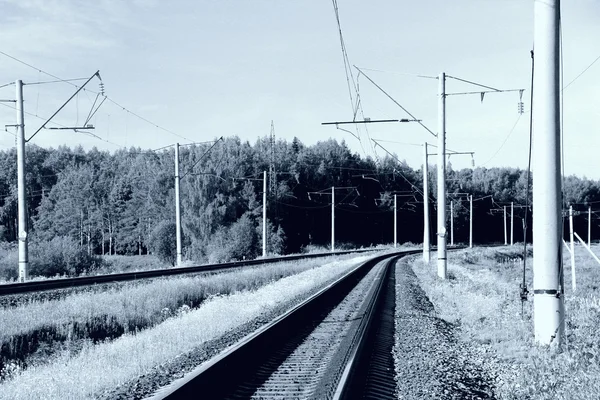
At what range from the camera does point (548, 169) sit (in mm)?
8820

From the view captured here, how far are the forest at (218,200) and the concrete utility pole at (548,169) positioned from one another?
51767mm

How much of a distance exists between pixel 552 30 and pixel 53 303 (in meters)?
14.6

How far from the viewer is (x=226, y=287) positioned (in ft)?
83.8

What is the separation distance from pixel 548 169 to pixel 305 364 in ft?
14.9

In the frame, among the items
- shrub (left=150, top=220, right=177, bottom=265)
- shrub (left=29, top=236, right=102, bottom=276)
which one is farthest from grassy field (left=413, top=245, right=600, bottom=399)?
shrub (left=150, top=220, right=177, bottom=265)

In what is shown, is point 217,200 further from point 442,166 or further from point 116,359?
point 116,359

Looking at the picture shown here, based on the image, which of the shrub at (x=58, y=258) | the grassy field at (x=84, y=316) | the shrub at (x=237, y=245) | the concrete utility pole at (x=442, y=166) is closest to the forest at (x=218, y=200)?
the shrub at (x=237, y=245)

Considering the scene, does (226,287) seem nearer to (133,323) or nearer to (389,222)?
(133,323)

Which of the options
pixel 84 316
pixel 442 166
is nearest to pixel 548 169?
pixel 84 316

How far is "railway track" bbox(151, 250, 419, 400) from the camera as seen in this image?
24.8ft

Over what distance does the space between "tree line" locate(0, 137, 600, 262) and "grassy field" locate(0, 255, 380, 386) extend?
3704cm

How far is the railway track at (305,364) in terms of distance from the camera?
7.55 meters

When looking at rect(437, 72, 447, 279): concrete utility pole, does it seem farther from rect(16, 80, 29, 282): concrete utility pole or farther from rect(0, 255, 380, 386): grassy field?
rect(16, 80, 29, 282): concrete utility pole

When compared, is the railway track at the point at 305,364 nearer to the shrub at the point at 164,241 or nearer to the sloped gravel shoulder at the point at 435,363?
the sloped gravel shoulder at the point at 435,363
